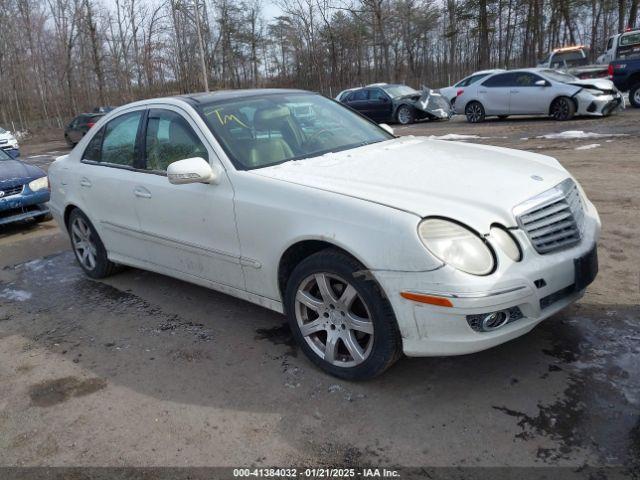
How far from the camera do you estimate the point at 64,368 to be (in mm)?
3613

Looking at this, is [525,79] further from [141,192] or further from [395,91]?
[141,192]

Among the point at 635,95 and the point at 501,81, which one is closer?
the point at 635,95

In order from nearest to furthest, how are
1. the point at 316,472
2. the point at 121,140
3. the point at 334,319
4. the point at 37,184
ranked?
the point at 316,472
the point at 334,319
the point at 121,140
the point at 37,184

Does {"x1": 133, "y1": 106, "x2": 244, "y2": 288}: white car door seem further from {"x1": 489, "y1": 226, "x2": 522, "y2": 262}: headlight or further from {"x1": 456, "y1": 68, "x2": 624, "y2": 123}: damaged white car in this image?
{"x1": 456, "y1": 68, "x2": 624, "y2": 123}: damaged white car

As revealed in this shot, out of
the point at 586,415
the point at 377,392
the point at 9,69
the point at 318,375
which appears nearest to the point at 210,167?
the point at 318,375

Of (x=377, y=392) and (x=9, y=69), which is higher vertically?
(x=9, y=69)

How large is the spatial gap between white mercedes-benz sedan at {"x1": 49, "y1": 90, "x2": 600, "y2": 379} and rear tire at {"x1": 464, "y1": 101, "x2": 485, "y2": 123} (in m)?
13.5

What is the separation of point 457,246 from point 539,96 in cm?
1398

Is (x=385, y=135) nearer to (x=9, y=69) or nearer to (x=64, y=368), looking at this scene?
(x=64, y=368)

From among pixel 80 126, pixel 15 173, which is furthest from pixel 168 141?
pixel 80 126

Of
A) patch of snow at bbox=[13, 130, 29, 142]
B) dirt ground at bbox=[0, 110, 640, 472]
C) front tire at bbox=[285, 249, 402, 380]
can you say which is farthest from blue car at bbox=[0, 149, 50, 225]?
patch of snow at bbox=[13, 130, 29, 142]

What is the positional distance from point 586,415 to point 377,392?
1.03 meters

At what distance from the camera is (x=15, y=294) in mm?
5188

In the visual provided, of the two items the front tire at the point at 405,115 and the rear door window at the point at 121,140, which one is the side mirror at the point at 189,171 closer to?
the rear door window at the point at 121,140
